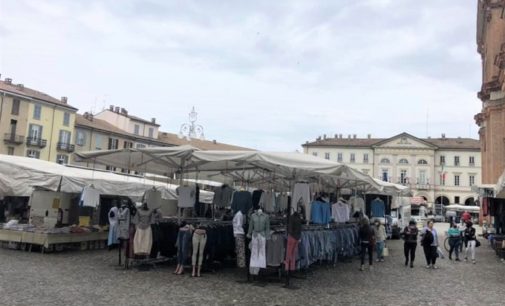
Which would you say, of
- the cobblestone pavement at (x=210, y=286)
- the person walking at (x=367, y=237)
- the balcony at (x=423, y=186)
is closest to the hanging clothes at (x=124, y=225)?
the cobblestone pavement at (x=210, y=286)

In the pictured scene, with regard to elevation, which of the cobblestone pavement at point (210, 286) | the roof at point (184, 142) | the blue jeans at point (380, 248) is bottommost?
the cobblestone pavement at point (210, 286)

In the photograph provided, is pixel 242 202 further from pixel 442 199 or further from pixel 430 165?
pixel 430 165

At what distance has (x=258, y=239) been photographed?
9.97 m

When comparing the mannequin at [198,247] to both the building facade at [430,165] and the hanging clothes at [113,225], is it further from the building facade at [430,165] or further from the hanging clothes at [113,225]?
the building facade at [430,165]

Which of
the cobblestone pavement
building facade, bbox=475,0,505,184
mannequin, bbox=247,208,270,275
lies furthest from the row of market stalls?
building facade, bbox=475,0,505,184

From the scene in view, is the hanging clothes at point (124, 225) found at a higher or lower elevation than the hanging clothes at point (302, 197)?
lower

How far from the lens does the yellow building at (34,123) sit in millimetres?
49500

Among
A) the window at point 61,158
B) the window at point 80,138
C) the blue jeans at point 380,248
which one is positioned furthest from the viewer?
the window at point 80,138

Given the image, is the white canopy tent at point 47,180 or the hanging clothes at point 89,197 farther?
the white canopy tent at point 47,180

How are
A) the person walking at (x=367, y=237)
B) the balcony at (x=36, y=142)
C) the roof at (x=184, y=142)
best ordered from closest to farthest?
the person walking at (x=367, y=237), the balcony at (x=36, y=142), the roof at (x=184, y=142)

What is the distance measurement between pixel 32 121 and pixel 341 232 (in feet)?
155

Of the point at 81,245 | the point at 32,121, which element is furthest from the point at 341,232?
the point at 32,121

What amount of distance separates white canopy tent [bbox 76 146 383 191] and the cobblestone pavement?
99.4 inches

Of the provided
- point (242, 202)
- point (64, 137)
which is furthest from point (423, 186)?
point (242, 202)
